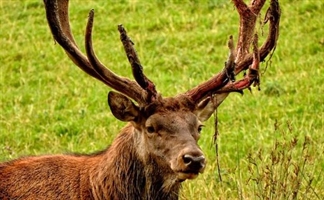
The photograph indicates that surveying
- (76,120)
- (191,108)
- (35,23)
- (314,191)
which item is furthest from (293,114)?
(35,23)

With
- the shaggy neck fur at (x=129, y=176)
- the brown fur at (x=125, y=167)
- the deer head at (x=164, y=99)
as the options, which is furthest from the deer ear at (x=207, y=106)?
the shaggy neck fur at (x=129, y=176)

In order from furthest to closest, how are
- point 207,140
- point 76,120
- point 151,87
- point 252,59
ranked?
point 76,120 < point 207,140 < point 252,59 < point 151,87

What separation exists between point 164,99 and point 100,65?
1.71 ft

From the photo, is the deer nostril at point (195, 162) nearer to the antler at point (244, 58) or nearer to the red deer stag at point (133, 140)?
the red deer stag at point (133, 140)

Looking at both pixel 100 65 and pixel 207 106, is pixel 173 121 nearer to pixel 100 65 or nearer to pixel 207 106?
pixel 207 106

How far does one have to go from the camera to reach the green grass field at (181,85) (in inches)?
367

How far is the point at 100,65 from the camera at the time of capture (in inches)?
276

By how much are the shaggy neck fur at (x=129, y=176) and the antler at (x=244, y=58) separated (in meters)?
0.56

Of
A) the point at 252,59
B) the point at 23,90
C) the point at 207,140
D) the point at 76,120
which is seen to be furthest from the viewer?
the point at 23,90

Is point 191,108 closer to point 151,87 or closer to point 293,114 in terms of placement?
point 151,87

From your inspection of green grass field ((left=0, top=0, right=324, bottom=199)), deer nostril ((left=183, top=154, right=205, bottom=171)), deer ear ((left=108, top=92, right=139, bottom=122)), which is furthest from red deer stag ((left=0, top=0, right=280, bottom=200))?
green grass field ((left=0, top=0, right=324, bottom=199))

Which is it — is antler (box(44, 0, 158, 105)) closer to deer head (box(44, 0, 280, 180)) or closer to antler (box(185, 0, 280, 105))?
deer head (box(44, 0, 280, 180))

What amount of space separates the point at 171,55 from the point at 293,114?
2981 mm

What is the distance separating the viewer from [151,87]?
6.86 m
